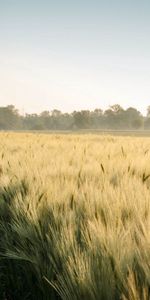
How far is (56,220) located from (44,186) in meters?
0.54

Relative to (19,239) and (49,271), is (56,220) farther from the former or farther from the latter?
(49,271)

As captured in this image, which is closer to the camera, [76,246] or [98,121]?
[76,246]

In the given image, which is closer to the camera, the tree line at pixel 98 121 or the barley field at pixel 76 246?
→ the barley field at pixel 76 246

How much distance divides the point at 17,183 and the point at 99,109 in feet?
446

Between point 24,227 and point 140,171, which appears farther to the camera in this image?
point 140,171

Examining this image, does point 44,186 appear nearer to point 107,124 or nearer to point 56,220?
point 56,220

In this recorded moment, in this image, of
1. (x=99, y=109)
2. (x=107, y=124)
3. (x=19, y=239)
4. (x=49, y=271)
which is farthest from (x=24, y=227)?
(x=99, y=109)

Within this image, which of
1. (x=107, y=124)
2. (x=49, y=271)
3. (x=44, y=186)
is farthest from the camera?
(x=107, y=124)

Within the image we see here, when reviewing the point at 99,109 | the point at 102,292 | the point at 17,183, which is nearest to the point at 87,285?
the point at 102,292

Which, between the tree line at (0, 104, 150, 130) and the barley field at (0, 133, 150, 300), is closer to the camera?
the barley field at (0, 133, 150, 300)

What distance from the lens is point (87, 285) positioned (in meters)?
0.90

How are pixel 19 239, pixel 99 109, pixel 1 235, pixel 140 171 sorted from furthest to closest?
1. pixel 99 109
2. pixel 140 171
3. pixel 1 235
4. pixel 19 239

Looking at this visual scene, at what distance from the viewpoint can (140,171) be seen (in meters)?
2.78

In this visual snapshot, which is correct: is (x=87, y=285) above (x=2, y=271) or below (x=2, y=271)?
above
